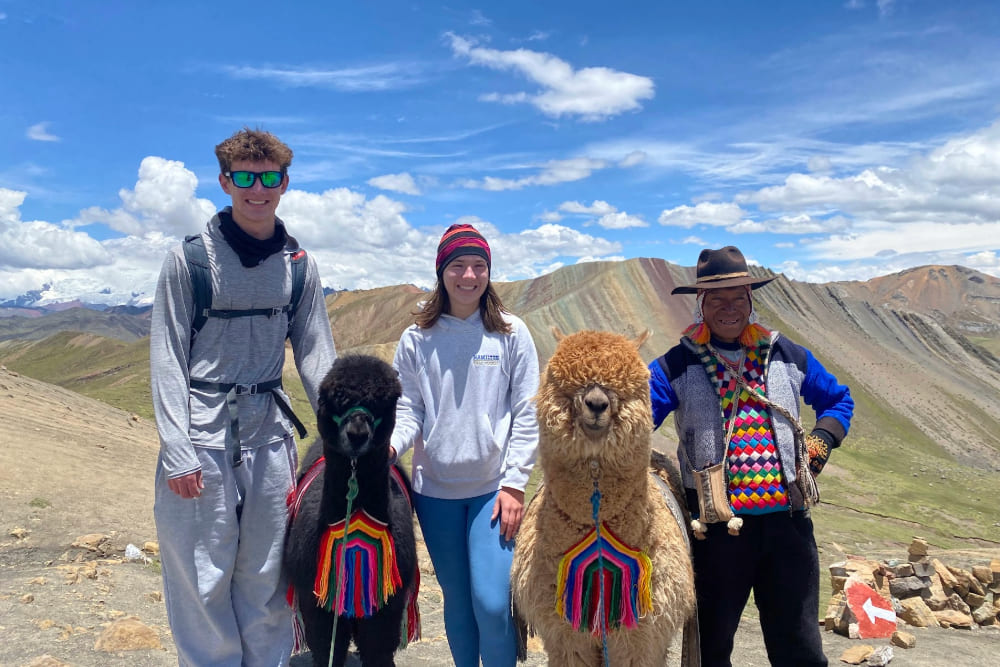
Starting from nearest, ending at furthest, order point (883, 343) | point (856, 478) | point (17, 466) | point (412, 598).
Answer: point (412, 598), point (17, 466), point (856, 478), point (883, 343)

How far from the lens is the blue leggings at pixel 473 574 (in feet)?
8.62

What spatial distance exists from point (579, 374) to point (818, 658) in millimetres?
1691

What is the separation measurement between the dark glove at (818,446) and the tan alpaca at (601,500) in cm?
66

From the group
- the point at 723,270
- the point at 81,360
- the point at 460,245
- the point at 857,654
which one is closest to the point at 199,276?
the point at 460,245

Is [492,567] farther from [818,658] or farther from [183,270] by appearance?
[183,270]

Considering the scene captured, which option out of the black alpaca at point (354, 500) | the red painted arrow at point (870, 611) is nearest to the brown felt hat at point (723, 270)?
the black alpaca at point (354, 500)

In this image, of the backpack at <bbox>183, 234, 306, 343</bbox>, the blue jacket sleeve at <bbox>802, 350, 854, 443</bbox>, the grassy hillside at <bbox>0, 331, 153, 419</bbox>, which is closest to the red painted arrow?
the blue jacket sleeve at <bbox>802, 350, 854, 443</bbox>

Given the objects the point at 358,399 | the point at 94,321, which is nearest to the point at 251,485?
the point at 358,399

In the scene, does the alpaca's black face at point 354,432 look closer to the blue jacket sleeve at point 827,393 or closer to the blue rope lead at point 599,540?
the blue rope lead at point 599,540

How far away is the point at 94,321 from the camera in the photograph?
165750mm

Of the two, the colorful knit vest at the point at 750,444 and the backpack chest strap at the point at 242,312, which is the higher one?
the backpack chest strap at the point at 242,312

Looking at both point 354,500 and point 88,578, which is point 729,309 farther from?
point 88,578

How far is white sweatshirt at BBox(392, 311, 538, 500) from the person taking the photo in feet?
8.73

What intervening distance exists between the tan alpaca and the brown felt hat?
0.50 m
